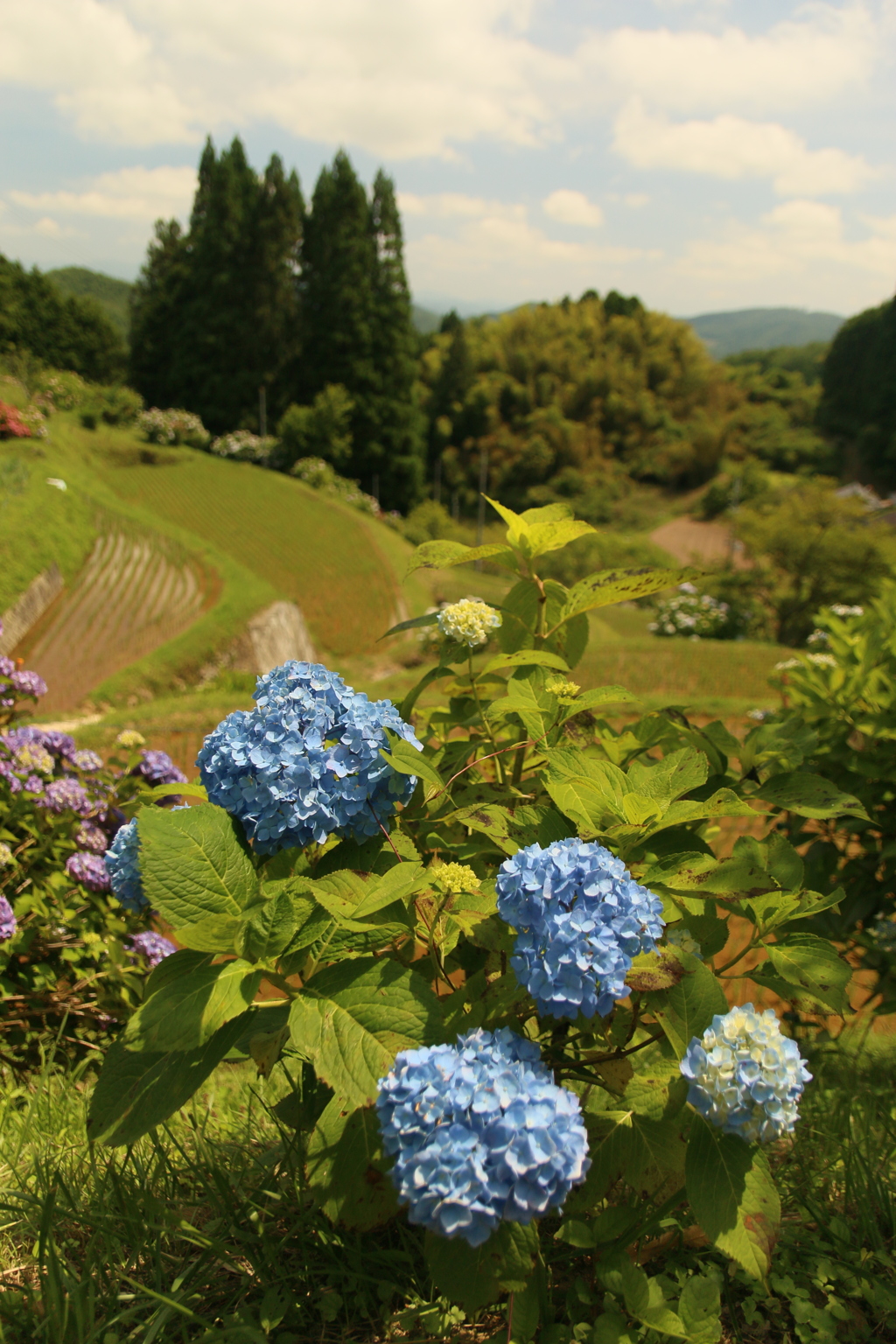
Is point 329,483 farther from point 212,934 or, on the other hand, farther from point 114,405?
point 212,934

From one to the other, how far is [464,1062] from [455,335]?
53.0 m

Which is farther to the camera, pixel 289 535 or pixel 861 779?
pixel 289 535

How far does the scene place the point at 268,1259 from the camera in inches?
47.6

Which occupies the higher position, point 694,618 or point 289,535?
point 289,535

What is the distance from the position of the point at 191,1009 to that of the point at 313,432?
1295 inches

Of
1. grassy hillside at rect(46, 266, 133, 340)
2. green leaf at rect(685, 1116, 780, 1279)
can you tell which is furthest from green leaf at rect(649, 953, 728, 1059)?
grassy hillside at rect(46, 266, 133, 340)

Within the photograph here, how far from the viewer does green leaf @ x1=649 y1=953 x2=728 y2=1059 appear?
1.05 metres

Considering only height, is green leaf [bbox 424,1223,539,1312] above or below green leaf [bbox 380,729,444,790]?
below

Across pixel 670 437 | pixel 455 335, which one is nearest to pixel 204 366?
pixel 455 335

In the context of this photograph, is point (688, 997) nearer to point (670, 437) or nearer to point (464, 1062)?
point (464, 1062)

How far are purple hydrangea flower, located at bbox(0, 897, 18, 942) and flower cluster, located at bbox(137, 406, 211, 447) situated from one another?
1163 inches

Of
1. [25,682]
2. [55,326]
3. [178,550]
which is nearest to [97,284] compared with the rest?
[55,326]

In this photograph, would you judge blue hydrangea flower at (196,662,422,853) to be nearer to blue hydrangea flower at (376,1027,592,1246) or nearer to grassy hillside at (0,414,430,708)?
blue hydrangea flower at (376,1027,592,1246)

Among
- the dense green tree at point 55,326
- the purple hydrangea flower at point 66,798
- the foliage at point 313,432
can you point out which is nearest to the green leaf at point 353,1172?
the purple hydrangea flower at point 66,798
